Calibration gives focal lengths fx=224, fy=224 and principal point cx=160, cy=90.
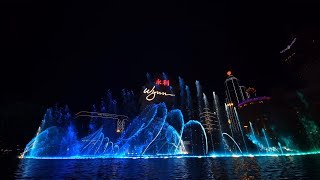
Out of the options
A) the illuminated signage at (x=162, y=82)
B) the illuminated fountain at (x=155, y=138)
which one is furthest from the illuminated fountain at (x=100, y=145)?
the illuminated signage at (x=162, y=82)

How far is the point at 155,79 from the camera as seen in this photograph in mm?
144125

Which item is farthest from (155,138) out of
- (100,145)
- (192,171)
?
(192,171)

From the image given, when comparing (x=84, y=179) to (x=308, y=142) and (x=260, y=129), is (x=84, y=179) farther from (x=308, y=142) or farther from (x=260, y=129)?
(x=260, y=129)

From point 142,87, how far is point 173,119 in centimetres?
4269

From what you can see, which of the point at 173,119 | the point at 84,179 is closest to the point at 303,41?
the point at 173,119

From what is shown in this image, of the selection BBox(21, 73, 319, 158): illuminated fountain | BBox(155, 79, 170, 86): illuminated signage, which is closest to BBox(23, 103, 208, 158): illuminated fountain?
BBox(21, 73, 319, 158): illuminated fountain

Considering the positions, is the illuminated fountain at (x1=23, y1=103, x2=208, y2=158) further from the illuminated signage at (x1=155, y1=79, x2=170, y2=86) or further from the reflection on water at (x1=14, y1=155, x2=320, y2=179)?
the illuminated signage at (x1=155, y1=79, x2=170, y2=86)

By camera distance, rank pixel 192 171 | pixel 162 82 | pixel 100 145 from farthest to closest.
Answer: pixel 162 82
pixel 100 145
pixel 192 171

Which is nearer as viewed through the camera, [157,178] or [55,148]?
[157,178]

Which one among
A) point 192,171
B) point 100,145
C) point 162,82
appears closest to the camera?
point 192,171

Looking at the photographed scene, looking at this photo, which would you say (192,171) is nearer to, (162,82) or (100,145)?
(100,145)

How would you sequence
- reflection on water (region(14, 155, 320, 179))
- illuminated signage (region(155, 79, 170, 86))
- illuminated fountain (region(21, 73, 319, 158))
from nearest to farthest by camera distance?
reflection on water (region(14, 155, 320, 179))
illuminated fountain (region(21, 73, 319, 158))
illuminated signage (region(155, 79, 170, 86))

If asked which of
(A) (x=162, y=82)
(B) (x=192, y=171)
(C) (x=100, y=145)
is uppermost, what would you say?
(A) (x=162, y=82)

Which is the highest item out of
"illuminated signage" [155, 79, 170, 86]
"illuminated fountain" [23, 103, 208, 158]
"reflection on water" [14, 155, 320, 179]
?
"illuminated signage" [155, 79, 170, 86]
